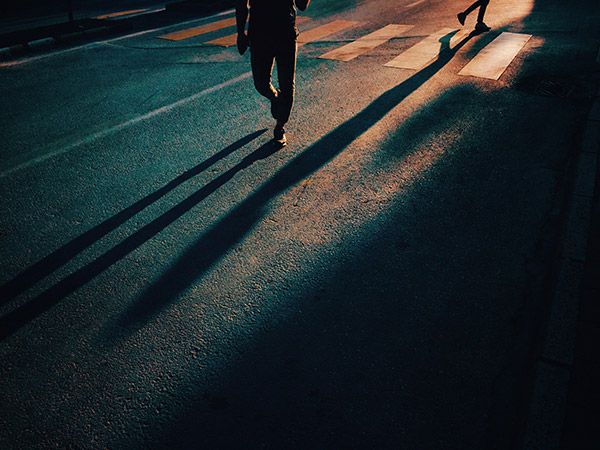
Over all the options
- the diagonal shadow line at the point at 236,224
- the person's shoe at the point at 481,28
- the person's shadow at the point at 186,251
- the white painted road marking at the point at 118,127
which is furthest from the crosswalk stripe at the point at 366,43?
the person's shadow at the point at 186,251

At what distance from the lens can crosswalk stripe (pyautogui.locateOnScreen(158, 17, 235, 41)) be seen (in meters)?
9.20

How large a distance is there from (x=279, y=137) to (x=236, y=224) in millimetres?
1599

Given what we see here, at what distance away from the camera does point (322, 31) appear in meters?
9.01

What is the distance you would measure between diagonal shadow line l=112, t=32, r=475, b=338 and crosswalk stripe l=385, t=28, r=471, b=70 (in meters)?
1.70

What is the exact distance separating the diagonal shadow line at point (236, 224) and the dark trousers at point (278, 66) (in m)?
0.62

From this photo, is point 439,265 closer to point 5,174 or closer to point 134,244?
point 134,244

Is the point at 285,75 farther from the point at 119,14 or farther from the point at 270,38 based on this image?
the point at 119,14

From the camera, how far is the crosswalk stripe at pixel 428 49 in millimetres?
6598

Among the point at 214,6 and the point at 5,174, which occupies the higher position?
the point at 214,6

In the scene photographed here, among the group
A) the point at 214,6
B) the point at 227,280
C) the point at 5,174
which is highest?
the point at 214,6

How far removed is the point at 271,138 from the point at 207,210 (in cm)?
162

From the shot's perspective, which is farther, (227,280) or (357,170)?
(357,170)

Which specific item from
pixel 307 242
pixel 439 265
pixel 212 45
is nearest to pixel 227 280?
pixel 307 242

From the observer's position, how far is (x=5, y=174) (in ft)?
13.8
